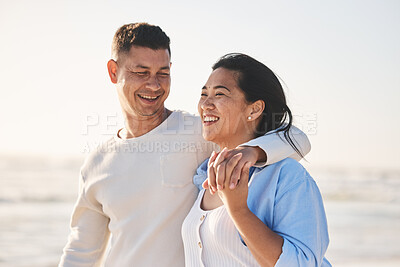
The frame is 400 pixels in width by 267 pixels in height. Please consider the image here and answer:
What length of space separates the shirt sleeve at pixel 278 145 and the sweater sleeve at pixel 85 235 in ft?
4.36

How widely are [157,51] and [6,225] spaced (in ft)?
29.8

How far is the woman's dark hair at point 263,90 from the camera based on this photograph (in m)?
2.29

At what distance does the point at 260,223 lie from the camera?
6.06 feet

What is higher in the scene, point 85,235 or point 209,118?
point 209,118

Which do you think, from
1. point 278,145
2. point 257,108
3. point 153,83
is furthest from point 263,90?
point 153,83

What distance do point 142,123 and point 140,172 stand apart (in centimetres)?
34

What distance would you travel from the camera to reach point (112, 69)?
3158mm

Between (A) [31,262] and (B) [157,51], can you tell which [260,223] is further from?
(A) [31,262]

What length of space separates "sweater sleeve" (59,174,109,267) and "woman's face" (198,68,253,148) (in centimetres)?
110

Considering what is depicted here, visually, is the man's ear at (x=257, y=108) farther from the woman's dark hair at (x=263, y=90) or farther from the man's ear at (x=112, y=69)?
the man's ear at (x=112, y=69)

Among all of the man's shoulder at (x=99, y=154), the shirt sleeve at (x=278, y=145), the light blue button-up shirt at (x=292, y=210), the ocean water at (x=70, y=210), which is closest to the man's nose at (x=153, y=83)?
the man's shoulder at (x=99, y=154)

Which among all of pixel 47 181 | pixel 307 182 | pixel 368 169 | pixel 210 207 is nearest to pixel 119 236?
pixel 210 207

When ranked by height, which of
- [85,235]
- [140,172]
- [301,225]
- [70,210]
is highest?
[301,225]

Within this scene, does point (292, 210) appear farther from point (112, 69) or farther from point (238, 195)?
point (112, 69)
